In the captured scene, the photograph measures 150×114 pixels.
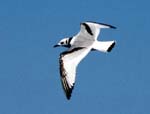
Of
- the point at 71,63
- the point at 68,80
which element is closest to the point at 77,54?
the point at 71,63

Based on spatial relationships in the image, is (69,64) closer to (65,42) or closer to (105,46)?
(105,46)

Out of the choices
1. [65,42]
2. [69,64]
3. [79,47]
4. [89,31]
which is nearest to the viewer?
[69,64]

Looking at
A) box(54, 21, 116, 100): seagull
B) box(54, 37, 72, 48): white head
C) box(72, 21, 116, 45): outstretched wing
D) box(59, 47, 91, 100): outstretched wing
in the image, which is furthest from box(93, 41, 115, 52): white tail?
box(54, 37, 72, 48): white head

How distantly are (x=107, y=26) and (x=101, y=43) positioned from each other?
0.75 meters

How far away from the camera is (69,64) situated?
493 inches

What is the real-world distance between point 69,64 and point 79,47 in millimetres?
618

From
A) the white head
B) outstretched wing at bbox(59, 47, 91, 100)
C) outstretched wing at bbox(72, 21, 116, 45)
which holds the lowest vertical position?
the white head

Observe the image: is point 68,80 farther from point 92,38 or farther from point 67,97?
point 92,38

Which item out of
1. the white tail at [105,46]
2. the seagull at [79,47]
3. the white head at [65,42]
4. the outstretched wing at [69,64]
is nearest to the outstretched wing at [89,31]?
the seagull at [79,47]

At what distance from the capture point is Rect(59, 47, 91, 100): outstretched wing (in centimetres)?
1169

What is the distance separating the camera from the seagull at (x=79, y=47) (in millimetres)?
11953

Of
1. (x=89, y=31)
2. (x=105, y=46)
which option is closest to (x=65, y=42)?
(x=89, y=31)

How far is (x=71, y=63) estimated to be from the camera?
41.4 ft

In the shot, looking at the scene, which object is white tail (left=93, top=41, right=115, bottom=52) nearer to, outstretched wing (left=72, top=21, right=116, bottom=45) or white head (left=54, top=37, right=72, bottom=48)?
outstretched wing (left=72, top=21, right=116, bottom=45)
